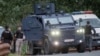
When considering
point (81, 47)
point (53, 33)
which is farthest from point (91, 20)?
point (53, 33)

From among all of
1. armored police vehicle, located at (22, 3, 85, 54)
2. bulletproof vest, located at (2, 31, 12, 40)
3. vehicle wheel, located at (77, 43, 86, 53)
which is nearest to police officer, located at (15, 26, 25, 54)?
bulletproof vest, located at (2, 31, 12, 40)

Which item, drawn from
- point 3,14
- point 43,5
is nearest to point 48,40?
point 43,5

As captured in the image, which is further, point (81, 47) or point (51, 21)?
point (51, 21)

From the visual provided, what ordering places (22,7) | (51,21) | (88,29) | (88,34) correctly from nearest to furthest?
1. (51,21)
2. (88,29)
3. (88,34)
4. (22,7)

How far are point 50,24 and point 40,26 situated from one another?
0.93 metres

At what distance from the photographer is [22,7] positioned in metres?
50.8

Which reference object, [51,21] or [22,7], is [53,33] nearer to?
[51,21]

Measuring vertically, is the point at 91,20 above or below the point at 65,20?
below

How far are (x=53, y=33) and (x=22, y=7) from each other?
75.7ft

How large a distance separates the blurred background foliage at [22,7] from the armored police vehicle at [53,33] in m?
16.6

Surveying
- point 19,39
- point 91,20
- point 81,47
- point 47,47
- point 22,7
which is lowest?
point 81,47

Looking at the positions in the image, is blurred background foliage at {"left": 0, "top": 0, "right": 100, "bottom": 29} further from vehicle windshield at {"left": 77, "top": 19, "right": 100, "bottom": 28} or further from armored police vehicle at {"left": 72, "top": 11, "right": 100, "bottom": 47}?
vehicle windshield at {"left": 77, "top": 19, "right": 100, "bottom": 28}

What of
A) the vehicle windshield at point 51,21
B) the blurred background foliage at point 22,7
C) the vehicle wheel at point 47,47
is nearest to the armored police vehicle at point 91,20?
the vehicle windshield at point 51,21

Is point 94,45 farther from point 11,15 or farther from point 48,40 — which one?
point 11,15
